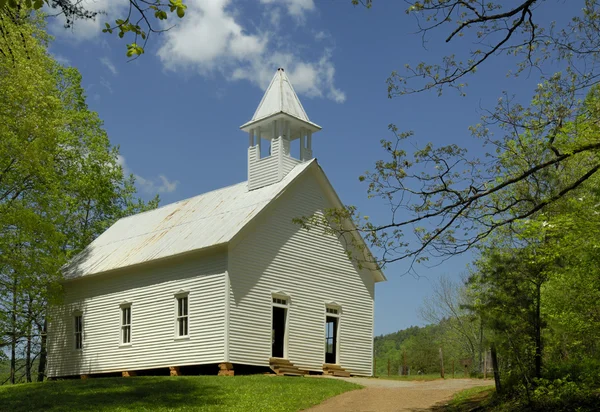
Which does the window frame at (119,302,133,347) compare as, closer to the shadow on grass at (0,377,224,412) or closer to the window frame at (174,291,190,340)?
the window frame at (174,291,190,340)

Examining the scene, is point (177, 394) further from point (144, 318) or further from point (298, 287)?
point (144, 318)

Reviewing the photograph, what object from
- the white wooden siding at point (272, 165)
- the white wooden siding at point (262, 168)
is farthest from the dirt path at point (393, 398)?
the white wooden siding at point (262, 168)

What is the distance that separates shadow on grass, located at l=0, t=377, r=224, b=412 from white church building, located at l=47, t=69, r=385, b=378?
11.1ft

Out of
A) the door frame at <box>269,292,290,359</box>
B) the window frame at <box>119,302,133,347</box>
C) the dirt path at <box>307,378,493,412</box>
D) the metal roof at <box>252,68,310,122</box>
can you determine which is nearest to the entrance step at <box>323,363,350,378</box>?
the door frame at <box>269,292,290,359</box>

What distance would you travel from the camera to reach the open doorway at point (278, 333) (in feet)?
92.0

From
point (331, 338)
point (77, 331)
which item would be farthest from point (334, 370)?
point (77, 331)

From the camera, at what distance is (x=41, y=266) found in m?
28.7

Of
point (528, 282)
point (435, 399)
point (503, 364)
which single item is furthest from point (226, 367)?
point (528, 282)

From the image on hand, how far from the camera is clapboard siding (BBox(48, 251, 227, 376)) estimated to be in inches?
1033

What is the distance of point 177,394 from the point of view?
20.3 metres

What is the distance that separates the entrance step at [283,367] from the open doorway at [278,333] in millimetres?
438

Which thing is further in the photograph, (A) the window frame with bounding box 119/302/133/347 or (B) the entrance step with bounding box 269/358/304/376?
(A) the window frame with bounding box 119/302/133/347

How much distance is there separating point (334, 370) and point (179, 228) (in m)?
8.64

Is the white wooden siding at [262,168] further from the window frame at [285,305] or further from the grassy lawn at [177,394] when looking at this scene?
the grassy lawn at [177,394]
